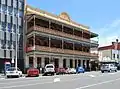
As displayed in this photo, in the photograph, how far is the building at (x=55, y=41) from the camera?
62625 mm

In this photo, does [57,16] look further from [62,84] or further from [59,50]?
[62,84]

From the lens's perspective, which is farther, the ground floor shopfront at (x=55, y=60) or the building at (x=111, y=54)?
the building at (x=111, y=54)

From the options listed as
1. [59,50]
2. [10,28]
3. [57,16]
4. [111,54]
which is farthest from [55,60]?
[111,54]

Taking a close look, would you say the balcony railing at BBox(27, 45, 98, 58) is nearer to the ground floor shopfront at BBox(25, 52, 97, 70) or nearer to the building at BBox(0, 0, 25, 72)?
the ground floor shopfront at BBox(25, 52, 97, 70)

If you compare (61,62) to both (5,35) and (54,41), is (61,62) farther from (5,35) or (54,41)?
(5,35)

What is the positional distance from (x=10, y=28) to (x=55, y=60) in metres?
15.1

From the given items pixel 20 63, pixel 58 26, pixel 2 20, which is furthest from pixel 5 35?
pixel 58 26

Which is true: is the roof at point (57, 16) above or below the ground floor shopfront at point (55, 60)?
above

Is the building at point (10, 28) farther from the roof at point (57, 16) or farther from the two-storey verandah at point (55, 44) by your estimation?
the roof at point (57, 16)

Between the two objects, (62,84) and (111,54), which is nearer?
(62,84)

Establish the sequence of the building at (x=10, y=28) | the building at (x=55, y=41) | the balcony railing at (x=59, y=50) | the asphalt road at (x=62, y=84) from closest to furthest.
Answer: the asphalt road at (x=62, y=84) < the building at (x=10, y=28) < the balcony railing at (x=59, y=50) < the building at (x=55, y=41)

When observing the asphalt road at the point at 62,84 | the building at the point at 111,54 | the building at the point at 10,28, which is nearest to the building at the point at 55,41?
the building at the point at 10,28

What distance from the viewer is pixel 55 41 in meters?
69.7

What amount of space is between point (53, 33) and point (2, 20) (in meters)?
12.7
